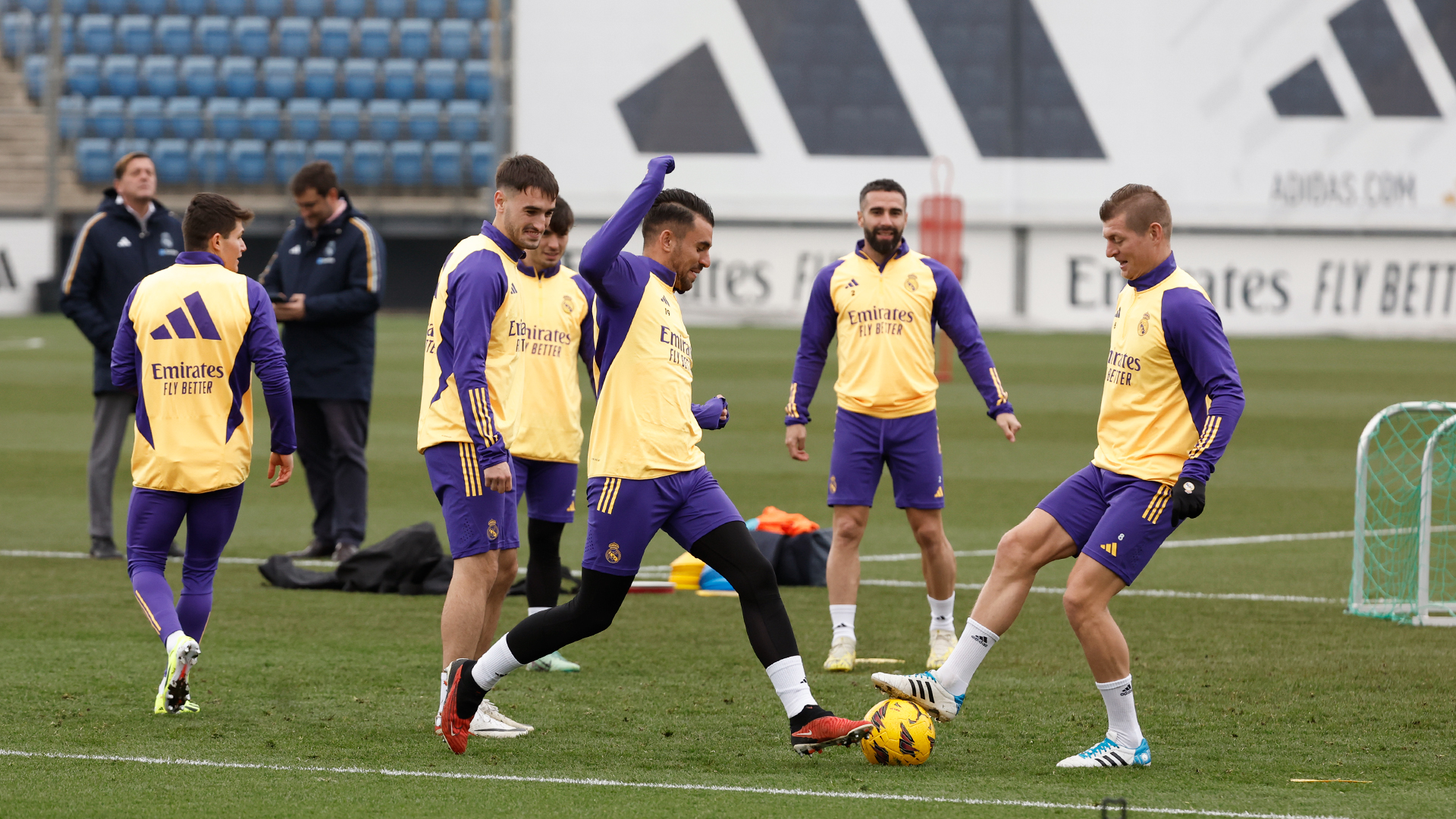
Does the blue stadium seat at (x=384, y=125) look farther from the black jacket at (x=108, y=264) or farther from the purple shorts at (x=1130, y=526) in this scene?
the purple shorts at (x=1130, y=526)

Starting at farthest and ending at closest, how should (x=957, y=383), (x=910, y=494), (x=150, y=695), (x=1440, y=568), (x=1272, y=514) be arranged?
(x=957, y=383) → (x=1272, y=514) → (x=1440, y=568) → (x=910, y=494) → (x=150, y=695)

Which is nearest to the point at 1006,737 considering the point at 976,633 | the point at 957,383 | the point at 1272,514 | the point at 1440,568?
the point at 976,633

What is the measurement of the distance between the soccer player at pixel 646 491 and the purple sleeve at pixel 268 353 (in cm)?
128

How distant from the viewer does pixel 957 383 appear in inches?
855

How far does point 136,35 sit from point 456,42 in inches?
271

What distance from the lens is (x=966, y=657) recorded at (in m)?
5.25

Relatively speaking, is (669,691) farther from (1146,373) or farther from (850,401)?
(1146,373)

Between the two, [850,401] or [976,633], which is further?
[850,401]

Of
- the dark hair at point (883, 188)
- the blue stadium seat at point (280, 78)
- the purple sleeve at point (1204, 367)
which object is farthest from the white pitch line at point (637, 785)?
the blue stadium seat at point (280, 78)

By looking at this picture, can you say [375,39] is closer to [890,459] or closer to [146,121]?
[146,121]

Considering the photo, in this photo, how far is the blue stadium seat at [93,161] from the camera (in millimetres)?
32125

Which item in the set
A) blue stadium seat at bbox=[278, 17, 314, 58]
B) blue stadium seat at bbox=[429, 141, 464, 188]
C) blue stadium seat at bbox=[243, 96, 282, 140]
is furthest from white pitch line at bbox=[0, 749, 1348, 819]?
blue stadium seat at bbox=[278, 17, 314, 58]

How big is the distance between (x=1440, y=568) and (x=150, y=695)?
6710 millimetres

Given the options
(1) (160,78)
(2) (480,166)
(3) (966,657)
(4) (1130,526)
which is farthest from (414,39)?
(4) (1130,526)
